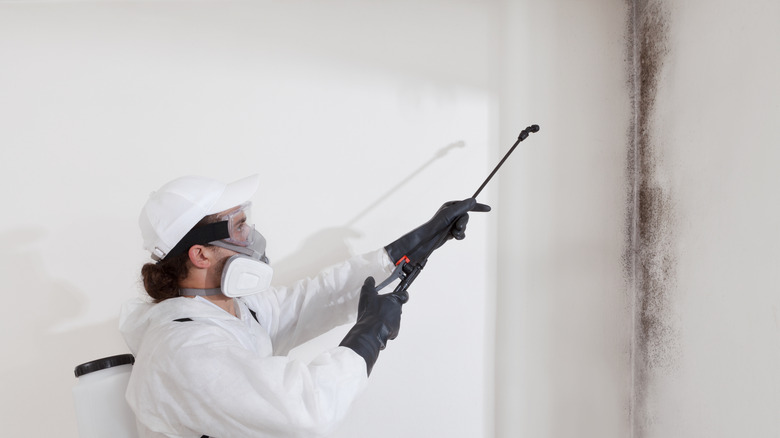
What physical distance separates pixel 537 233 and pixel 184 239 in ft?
3.57

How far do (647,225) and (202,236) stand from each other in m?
1.32

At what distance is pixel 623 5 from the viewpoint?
1730 mm

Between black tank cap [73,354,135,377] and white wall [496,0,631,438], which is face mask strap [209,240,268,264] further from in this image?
white wall [496,0,631,438]

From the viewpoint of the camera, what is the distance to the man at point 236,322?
1.09 metres

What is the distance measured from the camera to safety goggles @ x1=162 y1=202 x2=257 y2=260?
1.31 m

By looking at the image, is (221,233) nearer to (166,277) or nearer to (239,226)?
(239,226)

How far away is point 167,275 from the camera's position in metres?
1.34

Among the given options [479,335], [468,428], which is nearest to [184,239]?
[479,335]

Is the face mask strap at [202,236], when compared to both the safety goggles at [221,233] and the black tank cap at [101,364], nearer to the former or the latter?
the safety goggles at [221,233]

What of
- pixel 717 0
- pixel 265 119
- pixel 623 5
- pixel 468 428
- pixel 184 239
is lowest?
pixel 468 428

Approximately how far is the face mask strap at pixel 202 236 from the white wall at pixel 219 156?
476 mm

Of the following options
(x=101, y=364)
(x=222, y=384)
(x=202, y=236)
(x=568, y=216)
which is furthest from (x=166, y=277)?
(x=568, y=216)

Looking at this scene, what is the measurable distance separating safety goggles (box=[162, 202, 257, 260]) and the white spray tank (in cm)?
31

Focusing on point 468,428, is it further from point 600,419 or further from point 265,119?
point 265,119
